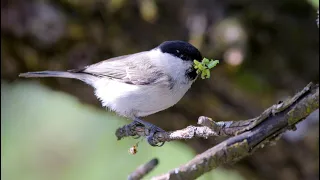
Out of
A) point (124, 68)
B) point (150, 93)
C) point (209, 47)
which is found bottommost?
point (150, 93)

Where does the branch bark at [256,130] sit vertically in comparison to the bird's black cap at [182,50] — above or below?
below

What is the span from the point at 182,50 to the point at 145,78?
0.20 metres

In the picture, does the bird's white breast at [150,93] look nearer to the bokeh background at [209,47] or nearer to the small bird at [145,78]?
the small bird at [145,78]

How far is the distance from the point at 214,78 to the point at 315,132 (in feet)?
1.52

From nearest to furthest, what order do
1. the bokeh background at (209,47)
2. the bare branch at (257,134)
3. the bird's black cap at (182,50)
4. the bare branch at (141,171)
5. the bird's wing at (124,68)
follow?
the bare branch at (257,134) → the bare branch at (141,171) → the bird's black cap at (182,50) → the bird's wing at (124,68) → the bokeh background at (209,47)

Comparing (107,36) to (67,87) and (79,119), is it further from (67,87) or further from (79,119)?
(79,119)


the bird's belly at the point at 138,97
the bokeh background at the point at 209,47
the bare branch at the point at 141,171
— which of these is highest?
the bokeh background at the point at 209,47

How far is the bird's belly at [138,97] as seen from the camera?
1.67 meters

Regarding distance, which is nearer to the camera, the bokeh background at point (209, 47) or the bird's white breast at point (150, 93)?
the bird's white breast at point (150, 93)

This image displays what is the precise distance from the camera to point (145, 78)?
5.89 ft

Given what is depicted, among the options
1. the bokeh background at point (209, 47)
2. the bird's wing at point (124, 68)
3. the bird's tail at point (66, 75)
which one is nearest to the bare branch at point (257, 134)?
the bird's wing at point (124, 68)

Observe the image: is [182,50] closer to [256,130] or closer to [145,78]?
[145,78]

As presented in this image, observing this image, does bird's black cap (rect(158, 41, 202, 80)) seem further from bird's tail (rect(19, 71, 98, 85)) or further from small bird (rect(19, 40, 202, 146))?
bird's tail (rect(19, 71, 98, 85))

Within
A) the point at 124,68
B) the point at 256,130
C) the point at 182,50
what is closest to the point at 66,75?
the point at 124,68
